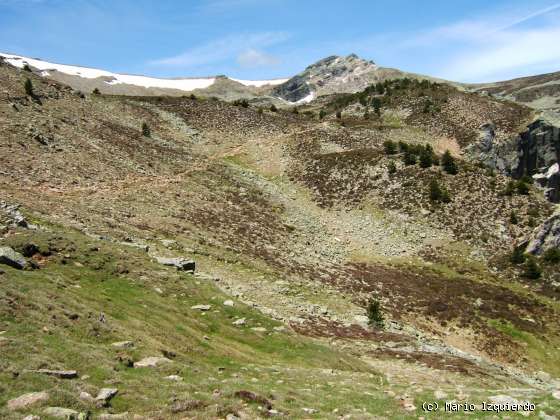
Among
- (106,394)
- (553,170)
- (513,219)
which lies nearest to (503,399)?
(106,394)

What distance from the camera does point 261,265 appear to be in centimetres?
3528

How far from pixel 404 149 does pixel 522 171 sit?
99.3 ft

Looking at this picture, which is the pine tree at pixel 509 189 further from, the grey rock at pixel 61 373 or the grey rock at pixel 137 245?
the grey rock at pixel 61 373

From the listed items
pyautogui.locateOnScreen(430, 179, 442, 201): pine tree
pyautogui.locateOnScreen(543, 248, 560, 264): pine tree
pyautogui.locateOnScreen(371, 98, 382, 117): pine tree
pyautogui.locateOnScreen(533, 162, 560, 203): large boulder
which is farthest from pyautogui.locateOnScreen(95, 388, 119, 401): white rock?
pyautogui.locateOnScreen(371, 98, 382, 117): pine tree

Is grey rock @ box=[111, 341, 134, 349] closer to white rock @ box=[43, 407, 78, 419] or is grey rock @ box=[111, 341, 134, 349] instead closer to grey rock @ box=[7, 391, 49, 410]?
grey rock @ box=[7, 391, 49, 410]

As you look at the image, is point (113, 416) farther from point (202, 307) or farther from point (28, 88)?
point (28, 88)

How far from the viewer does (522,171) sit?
84062 mm

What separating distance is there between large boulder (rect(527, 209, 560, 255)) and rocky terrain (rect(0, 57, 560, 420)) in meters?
0.21

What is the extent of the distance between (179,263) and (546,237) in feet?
124

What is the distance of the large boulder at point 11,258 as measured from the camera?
2005 cm

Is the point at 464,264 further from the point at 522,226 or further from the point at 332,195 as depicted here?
the point at 332,195

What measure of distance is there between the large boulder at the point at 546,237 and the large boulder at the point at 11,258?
4523cm

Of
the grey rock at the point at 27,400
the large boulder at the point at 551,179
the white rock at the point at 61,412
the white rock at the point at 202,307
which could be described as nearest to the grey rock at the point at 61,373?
the grey rock at the point at 27,400

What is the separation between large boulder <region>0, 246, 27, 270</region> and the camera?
65.8 ft
